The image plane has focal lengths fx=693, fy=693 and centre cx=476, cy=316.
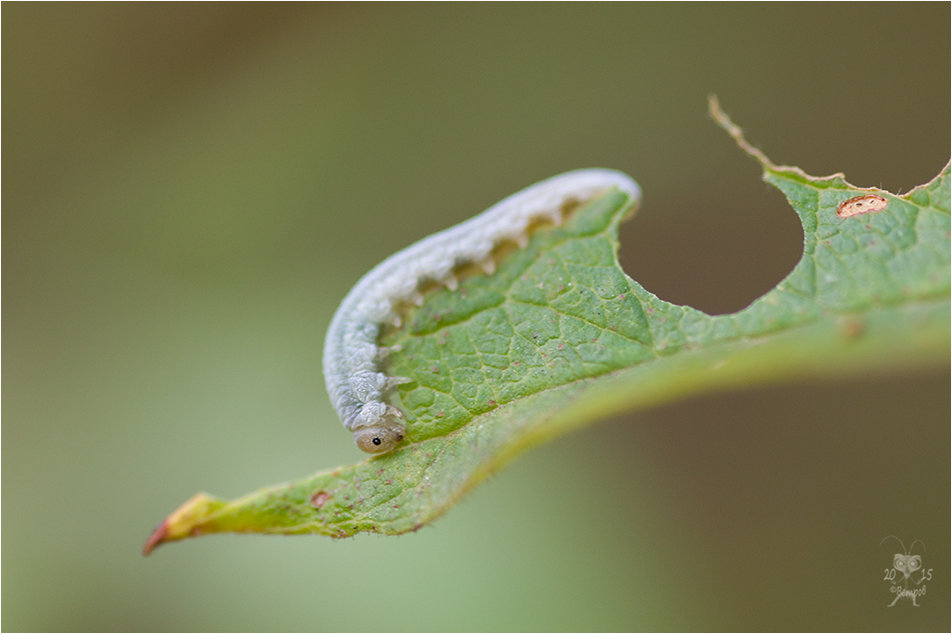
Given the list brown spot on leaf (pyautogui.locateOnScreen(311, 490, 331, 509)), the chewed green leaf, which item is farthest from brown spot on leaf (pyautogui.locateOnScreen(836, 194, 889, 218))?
brown spot on leaf (pyautogui.locateOnScreen(311, 490, 331, 509))

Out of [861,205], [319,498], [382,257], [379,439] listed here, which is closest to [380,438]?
[379,439]

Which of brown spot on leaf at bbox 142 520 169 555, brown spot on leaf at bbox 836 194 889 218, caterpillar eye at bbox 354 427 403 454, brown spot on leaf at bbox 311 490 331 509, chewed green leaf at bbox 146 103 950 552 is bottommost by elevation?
brown spot on leaf at bbox 142 520 169 555

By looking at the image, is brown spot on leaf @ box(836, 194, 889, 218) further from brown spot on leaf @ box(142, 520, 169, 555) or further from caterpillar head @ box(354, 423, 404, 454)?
brown spot on leaf @ box(142, 520, 169, 555)

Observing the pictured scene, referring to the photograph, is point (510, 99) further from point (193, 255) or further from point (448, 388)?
point (448, 388)

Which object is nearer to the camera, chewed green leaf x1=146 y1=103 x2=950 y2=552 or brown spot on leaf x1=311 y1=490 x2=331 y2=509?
chewed green leaf x1=146 y1=103 x2=950 y2=552

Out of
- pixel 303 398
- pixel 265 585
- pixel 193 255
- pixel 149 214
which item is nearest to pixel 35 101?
pixel 149 214

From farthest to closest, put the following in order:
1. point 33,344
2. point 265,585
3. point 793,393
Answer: point 33,344 < point 793,393 < point 265,585

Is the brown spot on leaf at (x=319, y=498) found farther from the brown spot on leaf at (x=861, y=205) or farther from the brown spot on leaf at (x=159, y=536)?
the brown spot on leaf at (x=861, y=205)
